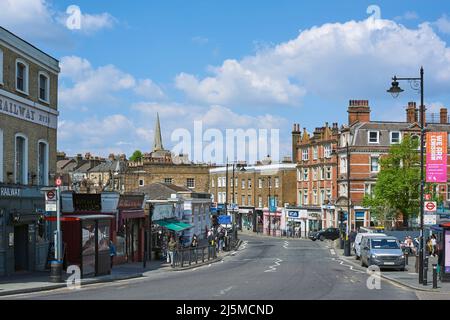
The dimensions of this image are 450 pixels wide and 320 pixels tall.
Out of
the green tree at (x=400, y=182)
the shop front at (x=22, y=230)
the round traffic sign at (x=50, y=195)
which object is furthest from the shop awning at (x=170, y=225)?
the green tree at (x=400, y=182)

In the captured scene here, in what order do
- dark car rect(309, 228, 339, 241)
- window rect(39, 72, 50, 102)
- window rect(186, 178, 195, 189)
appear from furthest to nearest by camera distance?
window rect(186, 178, 195, 189) < dark car rect(309, 228, 339, 241) < window rect(39, 72, 50, 102)

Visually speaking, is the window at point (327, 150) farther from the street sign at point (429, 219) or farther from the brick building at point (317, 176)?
the street sign at point (429, 219)

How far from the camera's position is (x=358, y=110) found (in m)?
81.6

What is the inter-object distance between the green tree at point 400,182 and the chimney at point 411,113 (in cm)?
1433

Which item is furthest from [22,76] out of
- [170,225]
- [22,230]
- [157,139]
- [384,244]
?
[157,139]

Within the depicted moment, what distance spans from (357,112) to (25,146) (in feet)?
177

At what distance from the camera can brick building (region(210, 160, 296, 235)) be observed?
9662 cm

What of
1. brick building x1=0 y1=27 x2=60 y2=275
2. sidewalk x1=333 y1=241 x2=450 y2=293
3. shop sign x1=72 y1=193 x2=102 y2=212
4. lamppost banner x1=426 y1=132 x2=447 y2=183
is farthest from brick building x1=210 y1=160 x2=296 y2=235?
lamppost banner x1=426 y1=132 x2=447 y2=183

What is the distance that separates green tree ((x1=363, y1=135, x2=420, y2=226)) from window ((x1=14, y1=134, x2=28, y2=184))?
131 feet

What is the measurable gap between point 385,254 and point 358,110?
44.8 m

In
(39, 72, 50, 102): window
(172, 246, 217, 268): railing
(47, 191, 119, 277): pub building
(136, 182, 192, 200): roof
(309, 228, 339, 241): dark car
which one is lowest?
(309, 228, 339, 241): dark car

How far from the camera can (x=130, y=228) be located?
44000 millimetres

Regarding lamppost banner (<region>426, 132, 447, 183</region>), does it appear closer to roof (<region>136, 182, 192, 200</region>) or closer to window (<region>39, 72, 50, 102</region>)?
window (<region>39, 72, 50, 102</region>)
